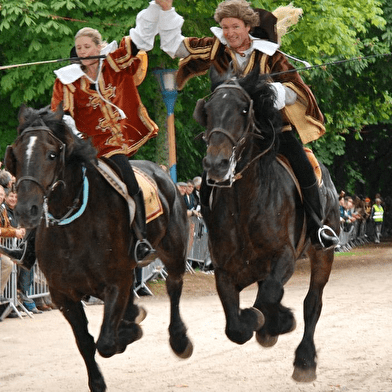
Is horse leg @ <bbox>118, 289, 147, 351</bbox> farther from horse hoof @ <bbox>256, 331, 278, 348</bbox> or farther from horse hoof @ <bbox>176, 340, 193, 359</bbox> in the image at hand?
horse hoof @ <bbox>256, 331, 278, 348</bbox>

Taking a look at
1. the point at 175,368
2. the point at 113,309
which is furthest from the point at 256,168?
the point at 175,368

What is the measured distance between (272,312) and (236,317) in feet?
0.95

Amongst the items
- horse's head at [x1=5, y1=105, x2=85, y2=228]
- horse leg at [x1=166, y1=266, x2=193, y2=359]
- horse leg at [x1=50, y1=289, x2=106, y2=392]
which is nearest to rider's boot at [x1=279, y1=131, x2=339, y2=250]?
horse's head at [x1=5, y1=105, x2=85, y2=228]

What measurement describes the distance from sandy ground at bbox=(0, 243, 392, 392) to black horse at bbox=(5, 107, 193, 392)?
3.30 ft

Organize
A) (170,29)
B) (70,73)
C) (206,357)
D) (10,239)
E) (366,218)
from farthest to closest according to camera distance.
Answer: (366,218), (10,239), (206,357), (70,73), (170,29)

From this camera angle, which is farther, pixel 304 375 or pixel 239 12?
pixel 304 375

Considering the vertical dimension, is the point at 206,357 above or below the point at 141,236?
below

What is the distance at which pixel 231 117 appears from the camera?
6.93 metres

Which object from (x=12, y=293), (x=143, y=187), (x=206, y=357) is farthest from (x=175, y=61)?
(x=143, y=187)

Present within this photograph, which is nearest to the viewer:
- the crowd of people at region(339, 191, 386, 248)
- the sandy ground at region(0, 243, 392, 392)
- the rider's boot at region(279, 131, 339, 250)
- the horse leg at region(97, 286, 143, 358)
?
the horse leg at region(97, 286, 143, 358)

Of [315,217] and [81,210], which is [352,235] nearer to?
[315,217]

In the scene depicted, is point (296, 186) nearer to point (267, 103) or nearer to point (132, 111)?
point (267, 103)

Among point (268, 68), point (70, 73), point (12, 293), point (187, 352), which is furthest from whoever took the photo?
point (12, 293)

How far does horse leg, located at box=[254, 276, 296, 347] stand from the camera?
281 inches
